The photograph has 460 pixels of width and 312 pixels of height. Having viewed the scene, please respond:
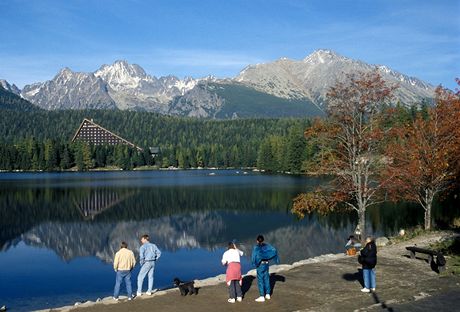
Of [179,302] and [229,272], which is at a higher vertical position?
[229,272]

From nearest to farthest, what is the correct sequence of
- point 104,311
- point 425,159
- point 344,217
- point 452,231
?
point 104,311 → point 452,231 → point 425,159 → point 344,217

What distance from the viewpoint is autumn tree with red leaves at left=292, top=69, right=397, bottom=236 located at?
→ 123 feet

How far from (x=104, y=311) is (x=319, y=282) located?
954 cm

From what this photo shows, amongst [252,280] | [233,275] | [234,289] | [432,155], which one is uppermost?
[432,155]

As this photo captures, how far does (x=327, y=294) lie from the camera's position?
817 inches

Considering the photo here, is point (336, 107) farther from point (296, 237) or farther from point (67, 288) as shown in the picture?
point (67, 288)

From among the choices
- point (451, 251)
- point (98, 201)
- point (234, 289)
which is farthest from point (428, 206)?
point (98, 201)

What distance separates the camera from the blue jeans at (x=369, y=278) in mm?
20906

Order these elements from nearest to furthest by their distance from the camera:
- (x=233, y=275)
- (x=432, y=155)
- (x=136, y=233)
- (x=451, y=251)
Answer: (x=233, y=275) < (x=451, y=251) < (x=432, y=155) < (x=136, y=233)

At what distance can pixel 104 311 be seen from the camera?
746 inches

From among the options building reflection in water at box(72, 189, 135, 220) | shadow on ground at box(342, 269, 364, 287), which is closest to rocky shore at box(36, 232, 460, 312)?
shadow on ground at box(342, 269, 364, 287)

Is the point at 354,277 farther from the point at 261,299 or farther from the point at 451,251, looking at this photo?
the point at 451,251

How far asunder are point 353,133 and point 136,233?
26231mm

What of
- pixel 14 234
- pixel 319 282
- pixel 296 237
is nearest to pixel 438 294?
pixel 319 282
